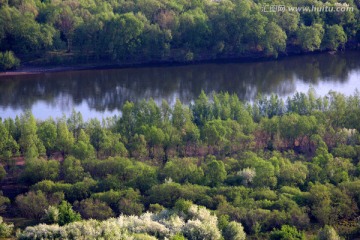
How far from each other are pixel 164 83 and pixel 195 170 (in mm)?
18500

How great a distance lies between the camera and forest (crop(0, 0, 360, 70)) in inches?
1921

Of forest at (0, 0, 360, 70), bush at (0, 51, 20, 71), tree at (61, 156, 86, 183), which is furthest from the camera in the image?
forest at (0, 0, 360, 70)

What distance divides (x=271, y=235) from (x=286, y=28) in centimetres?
3200

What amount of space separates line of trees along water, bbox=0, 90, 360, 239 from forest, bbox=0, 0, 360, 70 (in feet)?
56.9

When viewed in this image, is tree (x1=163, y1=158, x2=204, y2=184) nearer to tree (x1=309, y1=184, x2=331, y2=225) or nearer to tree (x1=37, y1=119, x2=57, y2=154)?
tree (x1=309, y1=184, x2=331, y2=225)

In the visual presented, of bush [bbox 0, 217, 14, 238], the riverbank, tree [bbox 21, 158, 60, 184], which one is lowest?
bush [bbox 0, 217, 14, 238]

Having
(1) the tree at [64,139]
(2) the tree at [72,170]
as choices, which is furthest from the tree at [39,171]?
(1) the tree at [64,139]

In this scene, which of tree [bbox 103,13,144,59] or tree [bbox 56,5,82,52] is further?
tree [bbox 56,5,82,52]

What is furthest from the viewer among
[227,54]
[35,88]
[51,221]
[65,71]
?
[227,54]

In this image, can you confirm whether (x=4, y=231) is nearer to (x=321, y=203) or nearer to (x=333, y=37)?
(x=321, y=203)

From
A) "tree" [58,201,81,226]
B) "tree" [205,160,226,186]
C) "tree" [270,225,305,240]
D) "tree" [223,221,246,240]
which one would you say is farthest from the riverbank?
"tree" [270,225,305,240]

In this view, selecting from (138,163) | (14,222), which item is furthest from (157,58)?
(14,222)

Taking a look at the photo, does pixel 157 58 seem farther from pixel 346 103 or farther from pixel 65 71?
pixel 346 103

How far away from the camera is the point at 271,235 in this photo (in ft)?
73.3
